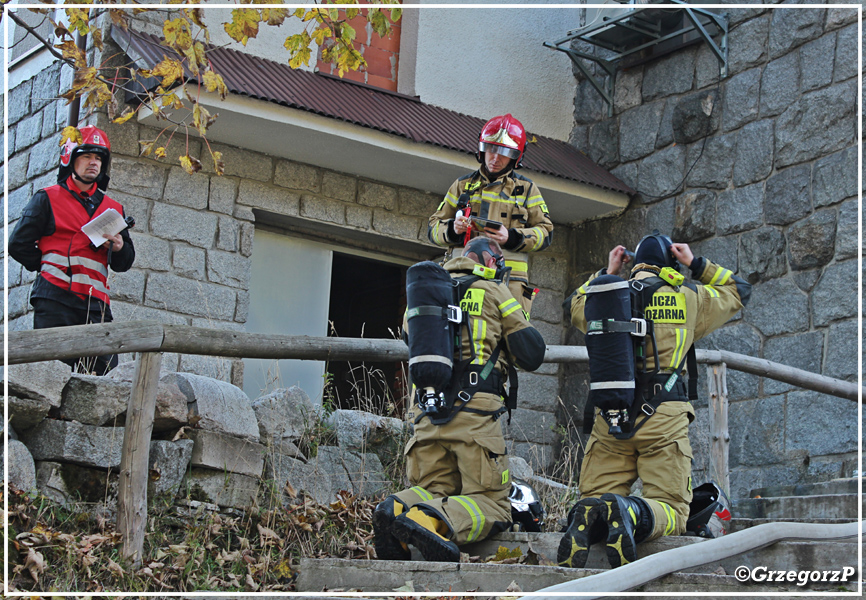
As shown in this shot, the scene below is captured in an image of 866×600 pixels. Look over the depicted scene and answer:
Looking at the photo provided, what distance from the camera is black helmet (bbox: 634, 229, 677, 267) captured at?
5215 millimetres

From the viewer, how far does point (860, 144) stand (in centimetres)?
770

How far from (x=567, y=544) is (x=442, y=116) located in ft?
18.7

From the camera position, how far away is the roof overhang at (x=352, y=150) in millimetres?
7703

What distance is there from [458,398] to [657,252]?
1341 mm

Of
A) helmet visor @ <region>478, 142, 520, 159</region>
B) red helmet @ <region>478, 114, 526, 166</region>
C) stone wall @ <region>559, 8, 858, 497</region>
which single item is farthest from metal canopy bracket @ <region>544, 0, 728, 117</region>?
helmet visor @ <region>478, 142, 520, 159</region>

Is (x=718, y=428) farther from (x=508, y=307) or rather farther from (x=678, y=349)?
(x=508, y=307)

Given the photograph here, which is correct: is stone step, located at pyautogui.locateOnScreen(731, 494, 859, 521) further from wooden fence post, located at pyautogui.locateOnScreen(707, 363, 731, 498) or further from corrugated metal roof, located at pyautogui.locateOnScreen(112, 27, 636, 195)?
corrugated metal roof, located at pyautogui.locateOnScreen(112, 27, 636, 195)

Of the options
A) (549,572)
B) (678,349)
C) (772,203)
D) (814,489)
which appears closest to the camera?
(549,572)

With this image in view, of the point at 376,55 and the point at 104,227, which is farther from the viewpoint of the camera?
the point at 376,55

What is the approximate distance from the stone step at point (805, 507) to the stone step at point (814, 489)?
56 centimetres

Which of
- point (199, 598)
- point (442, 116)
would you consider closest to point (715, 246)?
point (442, 116)

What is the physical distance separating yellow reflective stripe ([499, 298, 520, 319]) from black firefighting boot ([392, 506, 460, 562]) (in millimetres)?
1128

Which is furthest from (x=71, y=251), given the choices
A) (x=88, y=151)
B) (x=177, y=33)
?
(x=177, y=33)

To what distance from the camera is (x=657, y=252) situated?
5219mm
